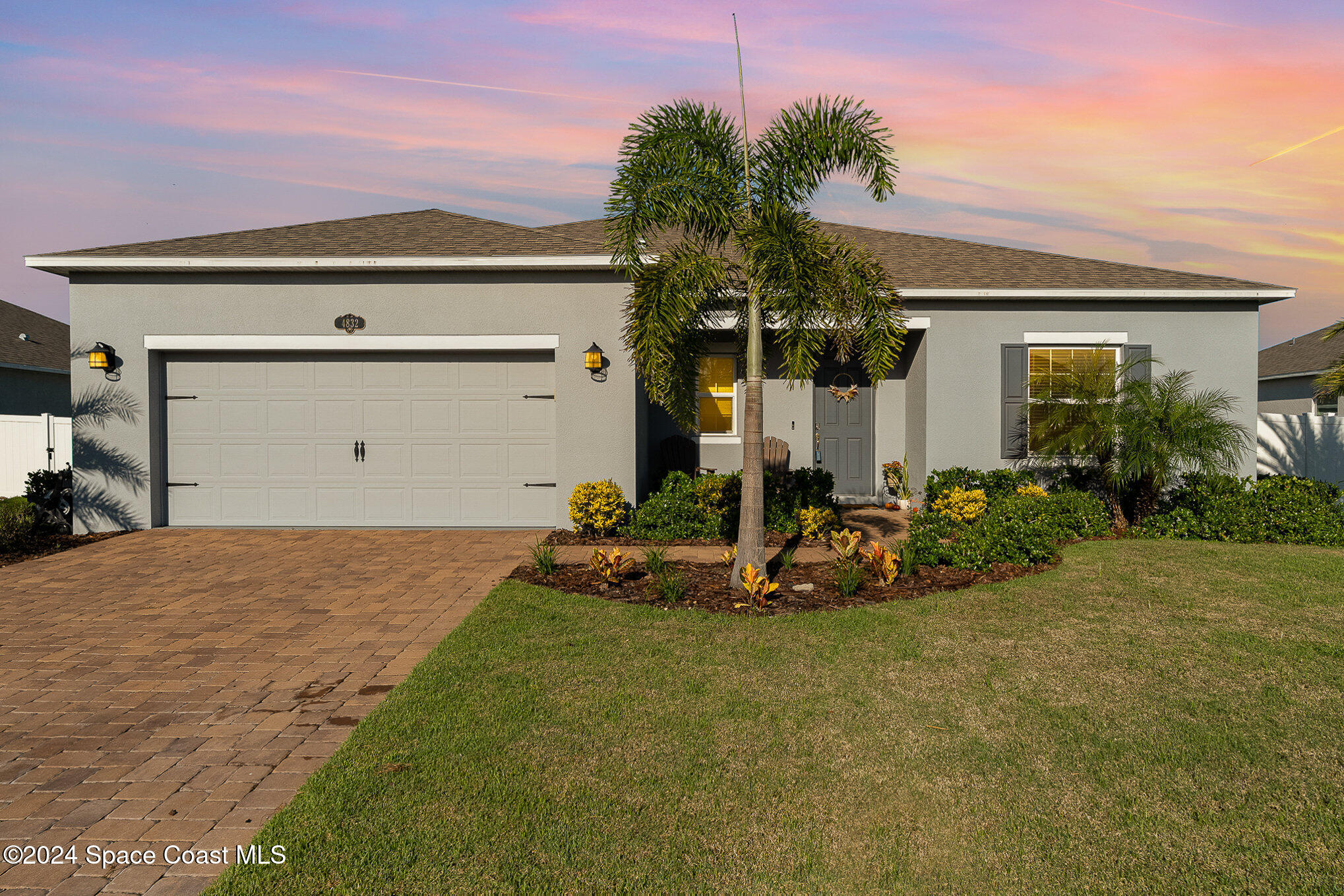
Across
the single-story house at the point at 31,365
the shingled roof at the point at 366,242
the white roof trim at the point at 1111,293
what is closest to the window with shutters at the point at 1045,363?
the white roof trim at the point at 1111,293

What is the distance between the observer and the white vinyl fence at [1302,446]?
12281 mm

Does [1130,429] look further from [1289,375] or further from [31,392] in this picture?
[31,392]

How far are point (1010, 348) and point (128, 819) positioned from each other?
440 inches

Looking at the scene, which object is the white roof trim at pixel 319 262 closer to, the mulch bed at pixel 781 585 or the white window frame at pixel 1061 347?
the mulch bed at pixel 781 585

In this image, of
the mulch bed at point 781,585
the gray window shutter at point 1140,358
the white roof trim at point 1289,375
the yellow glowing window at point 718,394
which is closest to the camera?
the mulch bed at point 781,585

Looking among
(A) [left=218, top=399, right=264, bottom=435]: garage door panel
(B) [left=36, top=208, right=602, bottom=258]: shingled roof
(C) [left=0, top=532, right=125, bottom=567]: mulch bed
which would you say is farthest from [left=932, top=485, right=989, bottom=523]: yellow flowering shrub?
(C) [left=0, top=532, right=125, bottom=567]: mulch bed

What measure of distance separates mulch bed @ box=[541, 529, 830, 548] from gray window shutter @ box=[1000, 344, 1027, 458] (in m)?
3.99

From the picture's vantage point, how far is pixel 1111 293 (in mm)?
10953

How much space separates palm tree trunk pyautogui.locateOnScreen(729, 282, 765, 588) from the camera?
22.4 ft

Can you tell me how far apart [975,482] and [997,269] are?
3539 millimetres

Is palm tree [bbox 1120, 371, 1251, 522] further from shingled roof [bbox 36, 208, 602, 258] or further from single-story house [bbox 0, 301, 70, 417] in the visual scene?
single-story house [bbox 0, 301, 70, 417]

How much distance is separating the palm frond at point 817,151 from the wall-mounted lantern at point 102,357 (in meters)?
8.65

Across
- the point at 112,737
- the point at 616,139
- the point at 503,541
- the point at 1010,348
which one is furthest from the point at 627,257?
the point at 1010,348

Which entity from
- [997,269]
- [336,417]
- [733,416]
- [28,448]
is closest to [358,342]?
[336,417]
